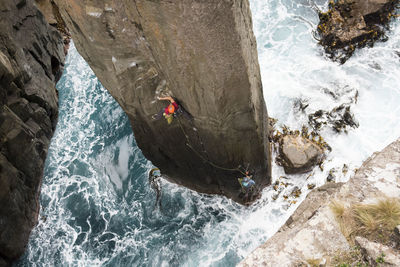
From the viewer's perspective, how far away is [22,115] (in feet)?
32.7

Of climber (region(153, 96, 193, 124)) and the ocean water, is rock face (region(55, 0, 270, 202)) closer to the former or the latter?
climber (region(153, 96, 193, 124))

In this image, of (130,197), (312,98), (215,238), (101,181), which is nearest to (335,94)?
(312,98)

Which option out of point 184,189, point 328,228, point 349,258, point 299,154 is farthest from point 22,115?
point 349,258

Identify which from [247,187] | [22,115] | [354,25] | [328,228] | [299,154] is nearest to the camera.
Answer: [328,228]

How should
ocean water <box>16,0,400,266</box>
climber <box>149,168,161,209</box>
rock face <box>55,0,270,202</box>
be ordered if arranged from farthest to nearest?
climber <box>149,168,161,209</box> → ocean water <box>16,0,400,266</box> → rock face <box>55,0,270,202</box>

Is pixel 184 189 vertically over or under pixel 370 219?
under

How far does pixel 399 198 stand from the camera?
394 cm

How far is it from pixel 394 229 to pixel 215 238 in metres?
5.60

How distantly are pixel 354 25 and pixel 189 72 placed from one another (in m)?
8.65

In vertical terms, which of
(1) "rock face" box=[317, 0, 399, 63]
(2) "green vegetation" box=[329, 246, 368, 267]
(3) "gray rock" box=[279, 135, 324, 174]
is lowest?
(3) "gray rock" box=[279, 135, 324, 174]

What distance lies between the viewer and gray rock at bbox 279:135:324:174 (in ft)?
28.8

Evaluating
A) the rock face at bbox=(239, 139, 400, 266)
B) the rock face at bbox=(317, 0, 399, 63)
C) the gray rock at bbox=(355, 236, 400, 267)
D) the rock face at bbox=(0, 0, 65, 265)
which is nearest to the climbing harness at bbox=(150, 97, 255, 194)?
the rock face at bbox=(239, 139, 400, 266)

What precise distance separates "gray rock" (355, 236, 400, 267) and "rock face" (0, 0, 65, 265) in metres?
8.90

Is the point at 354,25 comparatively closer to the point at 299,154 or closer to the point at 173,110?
the point at 299,154
